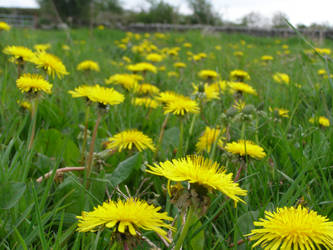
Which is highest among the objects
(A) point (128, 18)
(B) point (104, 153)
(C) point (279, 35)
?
(A) point (128, 18)

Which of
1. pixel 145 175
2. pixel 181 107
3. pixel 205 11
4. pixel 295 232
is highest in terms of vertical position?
pixel 205 11

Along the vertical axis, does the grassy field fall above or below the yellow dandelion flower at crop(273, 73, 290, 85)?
below

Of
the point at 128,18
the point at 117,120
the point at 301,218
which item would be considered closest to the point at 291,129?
the point at 117,120

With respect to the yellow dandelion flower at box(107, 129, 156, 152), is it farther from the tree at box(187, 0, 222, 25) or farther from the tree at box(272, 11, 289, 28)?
the tree at box(187, 0, 222, 25)

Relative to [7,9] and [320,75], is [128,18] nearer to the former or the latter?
[7,9]

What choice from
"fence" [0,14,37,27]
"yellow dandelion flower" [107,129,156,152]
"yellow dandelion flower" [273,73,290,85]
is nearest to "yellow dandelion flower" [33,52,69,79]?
"yellow dandelion flower" [107,129,156,152]

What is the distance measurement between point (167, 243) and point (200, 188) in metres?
0.21

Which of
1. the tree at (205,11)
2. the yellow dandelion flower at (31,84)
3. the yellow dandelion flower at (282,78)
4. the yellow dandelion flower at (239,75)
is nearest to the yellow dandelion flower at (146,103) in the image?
the yellow dandelion flower at (239,75)

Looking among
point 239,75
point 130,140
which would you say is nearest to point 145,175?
point 130,140

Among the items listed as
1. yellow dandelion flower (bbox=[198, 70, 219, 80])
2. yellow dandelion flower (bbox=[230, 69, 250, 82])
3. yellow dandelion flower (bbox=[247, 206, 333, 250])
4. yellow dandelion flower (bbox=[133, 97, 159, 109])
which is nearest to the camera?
yellow dandelion flower (bbox=[247, 206, 333, 250])

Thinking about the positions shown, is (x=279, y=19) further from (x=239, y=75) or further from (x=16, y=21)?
(x=16, y=21)

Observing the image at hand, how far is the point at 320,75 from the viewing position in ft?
9.52

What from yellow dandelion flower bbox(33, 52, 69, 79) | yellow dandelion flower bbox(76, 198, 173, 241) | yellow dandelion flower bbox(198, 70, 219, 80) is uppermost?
yellow dandelion flower bbox(33, 52, 69, 79)

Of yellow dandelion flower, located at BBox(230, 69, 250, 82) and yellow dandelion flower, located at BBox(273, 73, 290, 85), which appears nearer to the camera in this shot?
yellow dandelion flower, located at BBox(230, 69, 250, 82)
